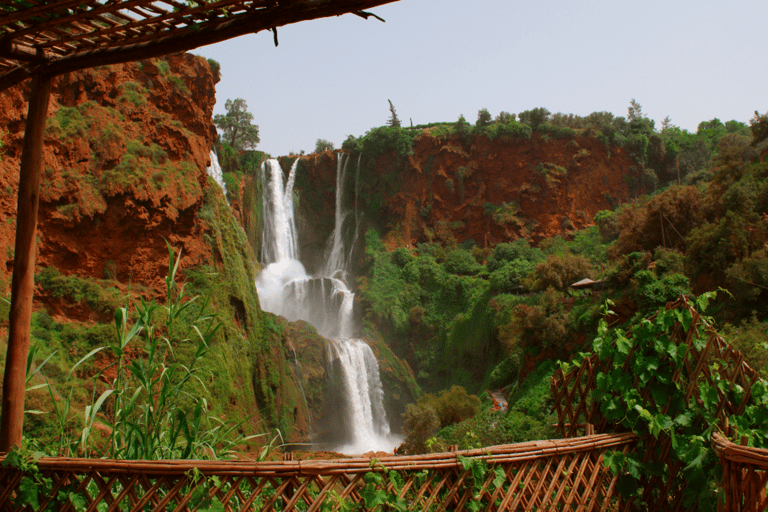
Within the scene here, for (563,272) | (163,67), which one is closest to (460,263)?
(563,272)

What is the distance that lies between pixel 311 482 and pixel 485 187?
99.4 ft

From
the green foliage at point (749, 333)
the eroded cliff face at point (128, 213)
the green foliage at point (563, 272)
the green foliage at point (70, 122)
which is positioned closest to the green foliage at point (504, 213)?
the green foliage at point (563, 272)

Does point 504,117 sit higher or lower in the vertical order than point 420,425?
higher

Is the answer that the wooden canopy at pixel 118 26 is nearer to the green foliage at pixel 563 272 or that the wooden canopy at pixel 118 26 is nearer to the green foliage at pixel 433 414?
the green foliage at pixel 433 414

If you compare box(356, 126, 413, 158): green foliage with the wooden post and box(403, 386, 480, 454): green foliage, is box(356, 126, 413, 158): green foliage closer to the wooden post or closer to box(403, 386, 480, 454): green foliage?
box(403, 386, 480, 454): green foliage

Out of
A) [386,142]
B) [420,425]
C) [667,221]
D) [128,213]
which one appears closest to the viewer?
[128,213]

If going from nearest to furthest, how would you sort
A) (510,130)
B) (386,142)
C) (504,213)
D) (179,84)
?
1. (179,84)
2. (504,213)
3. (510,130)
4. (386,142)

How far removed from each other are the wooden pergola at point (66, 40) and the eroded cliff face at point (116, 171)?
7.69m

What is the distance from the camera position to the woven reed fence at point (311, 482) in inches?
63.1

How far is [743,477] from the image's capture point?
1.73 metres

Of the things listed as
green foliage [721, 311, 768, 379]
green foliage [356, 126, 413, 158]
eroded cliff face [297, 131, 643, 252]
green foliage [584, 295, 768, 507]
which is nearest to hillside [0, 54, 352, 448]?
green foliage [584, 295, 768, 507]

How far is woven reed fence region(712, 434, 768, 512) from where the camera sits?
164 cm

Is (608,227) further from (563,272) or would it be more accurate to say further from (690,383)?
(690,383)

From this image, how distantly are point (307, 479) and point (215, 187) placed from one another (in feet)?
50.9
